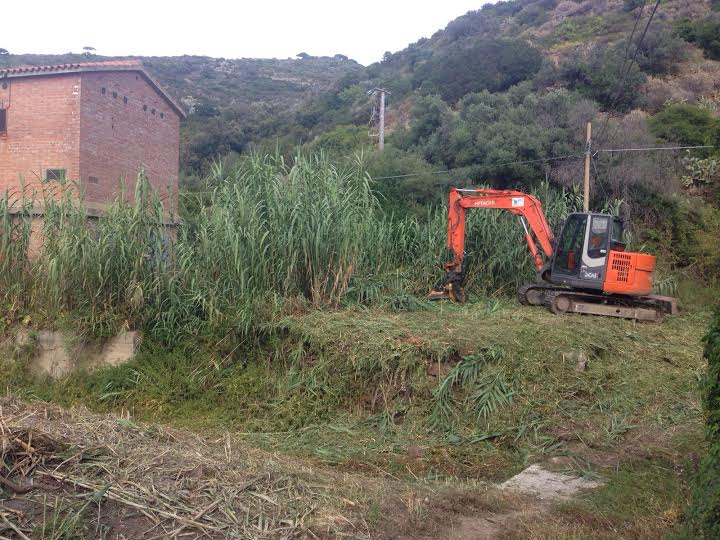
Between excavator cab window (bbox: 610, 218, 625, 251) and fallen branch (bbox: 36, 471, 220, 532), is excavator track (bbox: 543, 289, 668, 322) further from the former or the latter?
fallen branch (bbox: 36, 471, 220, 532)

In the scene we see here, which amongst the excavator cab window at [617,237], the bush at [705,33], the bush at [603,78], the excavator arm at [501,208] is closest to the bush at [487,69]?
the bush at [603,78]

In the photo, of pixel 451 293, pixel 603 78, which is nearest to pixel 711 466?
pixel 451 293

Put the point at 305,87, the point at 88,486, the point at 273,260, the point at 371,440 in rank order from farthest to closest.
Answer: the point at 305,87 < the point at 273,260 < the point at 371,440 < the point at 88,486

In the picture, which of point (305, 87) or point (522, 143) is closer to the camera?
point (522, 143)

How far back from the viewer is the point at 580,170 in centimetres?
2098

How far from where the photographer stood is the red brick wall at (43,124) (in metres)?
20.4

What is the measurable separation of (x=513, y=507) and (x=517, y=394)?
2.92m

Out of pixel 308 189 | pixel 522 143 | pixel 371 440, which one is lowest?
pixel 371 440

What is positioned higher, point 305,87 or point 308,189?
point 305,87

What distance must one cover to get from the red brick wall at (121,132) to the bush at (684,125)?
16.4 m

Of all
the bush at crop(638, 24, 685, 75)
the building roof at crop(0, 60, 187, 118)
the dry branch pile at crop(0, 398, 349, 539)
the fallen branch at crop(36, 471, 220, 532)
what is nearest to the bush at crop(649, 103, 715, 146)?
the bush at crop(638, 24, 685, 75)

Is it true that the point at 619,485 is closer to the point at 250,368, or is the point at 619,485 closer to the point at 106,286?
the point at 250,368

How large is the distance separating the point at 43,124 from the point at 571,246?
1558 centimetres

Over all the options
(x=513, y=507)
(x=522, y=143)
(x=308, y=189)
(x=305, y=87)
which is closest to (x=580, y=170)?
(x=522, y=143)
